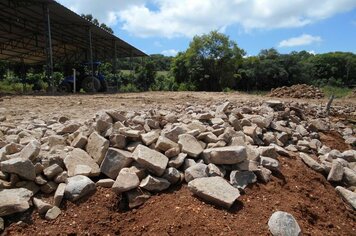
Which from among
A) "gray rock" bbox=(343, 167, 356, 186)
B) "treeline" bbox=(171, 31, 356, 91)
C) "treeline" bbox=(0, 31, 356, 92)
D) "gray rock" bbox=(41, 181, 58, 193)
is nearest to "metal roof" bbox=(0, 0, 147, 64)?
"treeline" bbox=(0, 31, 356, 92)

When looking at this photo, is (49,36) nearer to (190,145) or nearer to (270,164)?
(190,145)

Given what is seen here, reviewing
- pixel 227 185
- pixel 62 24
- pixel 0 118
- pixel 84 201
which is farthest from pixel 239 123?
pixel 62 24

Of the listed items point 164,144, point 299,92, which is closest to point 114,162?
point 164,144

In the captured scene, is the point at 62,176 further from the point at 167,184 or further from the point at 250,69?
the point at 250,69

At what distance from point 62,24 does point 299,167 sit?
16.0 metres

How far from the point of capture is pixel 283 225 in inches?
114

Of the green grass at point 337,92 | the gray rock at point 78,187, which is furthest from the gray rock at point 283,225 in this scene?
the green grass at point 337,92

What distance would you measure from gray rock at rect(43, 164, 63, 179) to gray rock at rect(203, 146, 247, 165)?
4.80ft

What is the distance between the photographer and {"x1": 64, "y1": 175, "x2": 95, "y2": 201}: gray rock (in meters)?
3.11

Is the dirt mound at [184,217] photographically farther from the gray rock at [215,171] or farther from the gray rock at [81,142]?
the gray rock at [81,142]

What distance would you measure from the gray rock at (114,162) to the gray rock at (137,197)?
0.28 metres

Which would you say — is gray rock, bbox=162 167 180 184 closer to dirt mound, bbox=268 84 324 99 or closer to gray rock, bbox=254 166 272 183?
gray rock, bbox=254 166 272 183

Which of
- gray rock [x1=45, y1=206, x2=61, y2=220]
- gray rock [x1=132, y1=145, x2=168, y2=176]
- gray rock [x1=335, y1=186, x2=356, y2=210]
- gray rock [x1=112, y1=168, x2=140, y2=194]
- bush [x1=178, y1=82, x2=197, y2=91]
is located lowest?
bush [x1=178, y1=82, x2=197, y2=91]

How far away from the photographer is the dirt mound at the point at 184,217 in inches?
113
